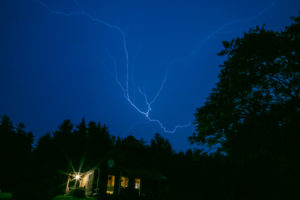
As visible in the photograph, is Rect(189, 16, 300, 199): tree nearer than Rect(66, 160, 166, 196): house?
Yes

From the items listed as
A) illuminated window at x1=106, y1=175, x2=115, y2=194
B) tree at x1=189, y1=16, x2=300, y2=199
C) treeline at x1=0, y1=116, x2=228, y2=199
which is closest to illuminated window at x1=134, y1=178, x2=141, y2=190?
treeline at x1=0, y1=116, x2=228, y2=199

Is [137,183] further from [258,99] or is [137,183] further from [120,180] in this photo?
[258,99]

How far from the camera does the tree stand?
7.71m

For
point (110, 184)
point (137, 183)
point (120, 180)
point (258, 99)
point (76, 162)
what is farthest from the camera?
point (76, 162)

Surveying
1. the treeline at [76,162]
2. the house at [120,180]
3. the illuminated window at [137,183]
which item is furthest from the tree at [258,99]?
the illuminated window at [137,183]

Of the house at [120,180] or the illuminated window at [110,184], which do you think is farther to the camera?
the illuminated window at [110,184]

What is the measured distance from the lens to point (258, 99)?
29.5 ft

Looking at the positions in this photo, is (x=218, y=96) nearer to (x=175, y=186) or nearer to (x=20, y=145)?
(x=175, y=186)

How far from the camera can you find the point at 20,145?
32.2 m

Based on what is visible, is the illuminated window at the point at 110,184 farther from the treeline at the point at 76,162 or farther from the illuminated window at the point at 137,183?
the illuminated window at the point at 137,183

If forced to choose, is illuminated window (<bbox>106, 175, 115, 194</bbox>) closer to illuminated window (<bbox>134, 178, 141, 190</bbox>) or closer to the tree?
illuminated window (<bbox>134, 178, 141, 190</bbox>)

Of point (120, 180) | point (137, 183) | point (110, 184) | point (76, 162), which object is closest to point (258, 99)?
point (120, 180)

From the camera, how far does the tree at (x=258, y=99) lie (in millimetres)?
7715

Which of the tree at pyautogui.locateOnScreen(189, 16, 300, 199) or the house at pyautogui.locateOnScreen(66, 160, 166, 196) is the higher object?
the tree at pyautogui.locateOnScreen(189, 16, 300, 199)
